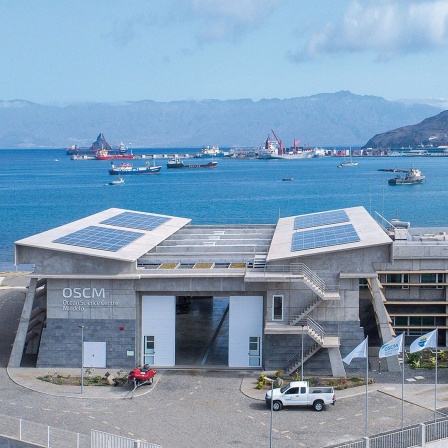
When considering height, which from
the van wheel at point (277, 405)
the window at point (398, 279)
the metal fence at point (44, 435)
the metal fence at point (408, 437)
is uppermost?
the window at point (398, 279)

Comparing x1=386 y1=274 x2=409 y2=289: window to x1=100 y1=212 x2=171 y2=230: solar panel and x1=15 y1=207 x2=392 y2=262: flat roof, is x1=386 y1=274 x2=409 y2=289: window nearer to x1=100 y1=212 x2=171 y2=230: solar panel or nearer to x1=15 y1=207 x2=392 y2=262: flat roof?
x1=15 y1=207 x2=392 y2=262: flat roof

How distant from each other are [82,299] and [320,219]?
736 inches

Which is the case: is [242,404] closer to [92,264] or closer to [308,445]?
[308,445]

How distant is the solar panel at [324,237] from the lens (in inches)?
1941

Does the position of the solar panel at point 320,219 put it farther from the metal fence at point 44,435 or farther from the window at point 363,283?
the metal fence at point 44,435

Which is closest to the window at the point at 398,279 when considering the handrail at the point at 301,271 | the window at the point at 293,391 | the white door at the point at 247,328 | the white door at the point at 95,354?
the handrail at the point at 301,271

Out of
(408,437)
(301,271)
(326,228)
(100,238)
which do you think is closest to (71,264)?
(100,238)

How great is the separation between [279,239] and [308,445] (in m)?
20.8

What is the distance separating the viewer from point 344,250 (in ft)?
156

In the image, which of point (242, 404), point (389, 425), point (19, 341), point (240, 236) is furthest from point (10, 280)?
point (389, 425)

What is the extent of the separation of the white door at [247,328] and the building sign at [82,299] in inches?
255

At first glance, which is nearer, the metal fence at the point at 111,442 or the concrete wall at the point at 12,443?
the metal fence at the point at 111,442

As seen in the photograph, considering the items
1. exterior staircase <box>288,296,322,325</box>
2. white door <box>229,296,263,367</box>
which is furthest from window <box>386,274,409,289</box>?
white door <box>229,296,263,367</box>

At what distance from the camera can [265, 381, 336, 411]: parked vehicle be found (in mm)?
40594
